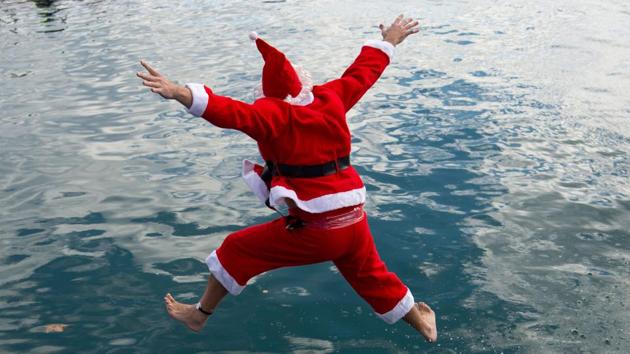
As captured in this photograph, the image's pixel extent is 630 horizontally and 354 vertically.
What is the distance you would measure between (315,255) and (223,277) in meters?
0.58

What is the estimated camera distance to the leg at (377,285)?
14.1ft

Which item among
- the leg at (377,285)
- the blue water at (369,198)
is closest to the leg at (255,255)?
the leg at (377,285)

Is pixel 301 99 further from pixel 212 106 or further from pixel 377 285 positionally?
pixel 377 285

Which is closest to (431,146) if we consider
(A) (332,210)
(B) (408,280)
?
(B) (408,280)

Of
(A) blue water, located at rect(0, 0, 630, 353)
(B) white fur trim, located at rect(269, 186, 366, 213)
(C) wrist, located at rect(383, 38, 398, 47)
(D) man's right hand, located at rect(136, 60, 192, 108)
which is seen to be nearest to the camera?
(D) man's right hand, located at rect(136, 60, 192, 108)

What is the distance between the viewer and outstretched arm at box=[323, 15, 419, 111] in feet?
14.6

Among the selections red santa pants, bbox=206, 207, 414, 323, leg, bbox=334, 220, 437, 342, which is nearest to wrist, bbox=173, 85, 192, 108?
red santa pants, bbox=206, 207, 414, 323

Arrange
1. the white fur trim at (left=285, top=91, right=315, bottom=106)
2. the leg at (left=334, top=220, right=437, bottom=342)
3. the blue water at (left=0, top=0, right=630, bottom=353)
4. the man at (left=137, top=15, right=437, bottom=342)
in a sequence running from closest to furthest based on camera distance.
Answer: the man at (left=137, top=15, right=437, bottom=342)
the white fur trim at (left=285, top=91, right=315, bottom=106)
the leg at (left=334, top=220, right=437, bottom=342)
the blue water at (left=0, top=0, right=630, bottom=353)

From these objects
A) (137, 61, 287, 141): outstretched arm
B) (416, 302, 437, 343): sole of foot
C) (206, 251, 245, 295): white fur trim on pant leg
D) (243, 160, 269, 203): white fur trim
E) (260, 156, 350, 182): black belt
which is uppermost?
(137, 61, 287, 141): outstretched arm

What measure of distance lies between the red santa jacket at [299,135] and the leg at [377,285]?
11.7 inches

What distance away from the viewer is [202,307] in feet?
14.9

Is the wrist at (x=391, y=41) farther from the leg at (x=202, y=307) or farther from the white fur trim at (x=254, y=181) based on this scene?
the leg at (x=202, y=307)

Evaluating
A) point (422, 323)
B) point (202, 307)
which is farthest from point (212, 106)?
point (422, 323)

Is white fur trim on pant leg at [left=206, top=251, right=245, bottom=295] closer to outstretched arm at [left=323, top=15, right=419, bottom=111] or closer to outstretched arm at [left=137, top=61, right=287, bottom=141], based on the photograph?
outstretched arm at [left=137, top=61, right=287, bottom=141]
